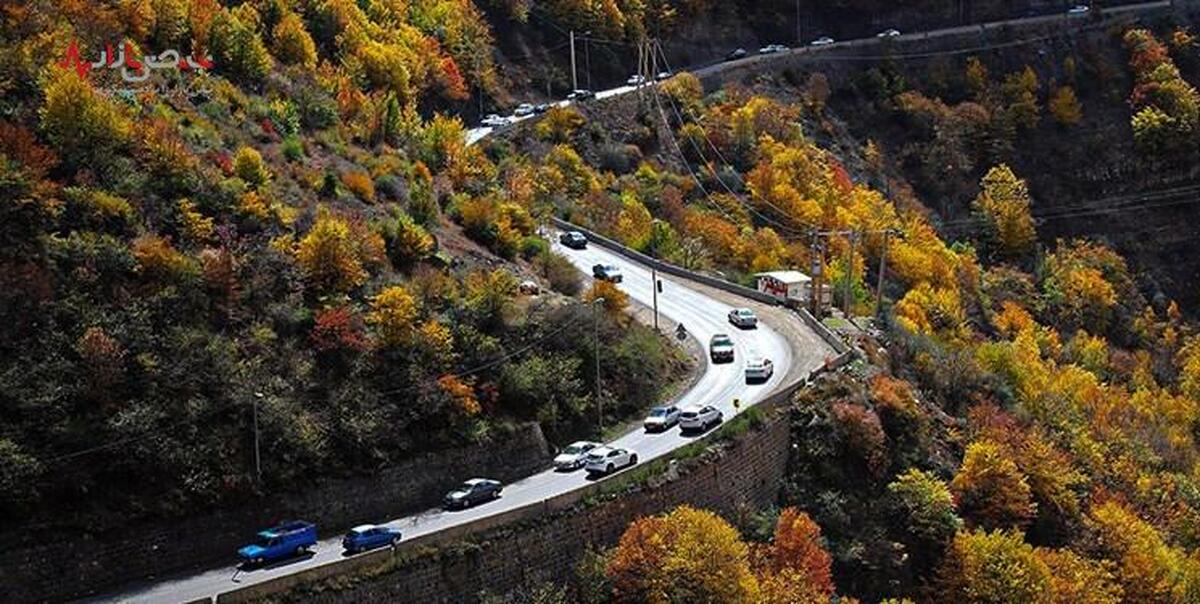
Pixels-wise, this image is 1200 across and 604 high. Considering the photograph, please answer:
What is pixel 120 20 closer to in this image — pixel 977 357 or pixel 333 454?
pixel 333 454

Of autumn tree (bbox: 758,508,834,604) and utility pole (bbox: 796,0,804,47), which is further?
utility pole (bbox: 796,0,804,47)

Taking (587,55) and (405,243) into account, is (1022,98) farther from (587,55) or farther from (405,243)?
(405,243)

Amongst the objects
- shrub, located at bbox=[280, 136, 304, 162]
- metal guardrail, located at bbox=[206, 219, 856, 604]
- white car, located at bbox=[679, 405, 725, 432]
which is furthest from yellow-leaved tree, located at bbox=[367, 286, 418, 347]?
shrub, located at bbox=[280, 136, 304, 162]

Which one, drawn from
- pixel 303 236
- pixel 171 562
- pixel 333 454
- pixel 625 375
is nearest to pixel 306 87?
pixel 303 236

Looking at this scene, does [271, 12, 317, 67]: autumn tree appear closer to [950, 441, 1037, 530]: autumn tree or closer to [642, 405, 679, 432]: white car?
[642, 405, 679, 432]: white car

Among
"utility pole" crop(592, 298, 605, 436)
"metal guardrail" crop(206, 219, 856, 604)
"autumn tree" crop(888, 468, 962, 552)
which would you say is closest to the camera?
"metal guardrail" crop(206, 219, 856, 604)

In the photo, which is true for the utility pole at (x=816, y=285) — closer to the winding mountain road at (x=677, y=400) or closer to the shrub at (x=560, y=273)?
the winding mountain road at (x=677, y=400)
